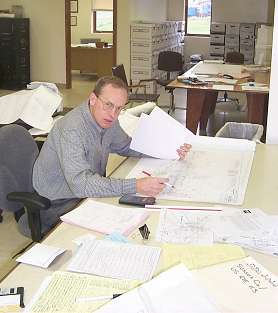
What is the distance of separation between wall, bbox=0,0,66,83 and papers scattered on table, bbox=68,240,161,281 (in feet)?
27.7

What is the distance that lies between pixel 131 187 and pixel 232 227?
482mm

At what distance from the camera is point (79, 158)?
216 cm

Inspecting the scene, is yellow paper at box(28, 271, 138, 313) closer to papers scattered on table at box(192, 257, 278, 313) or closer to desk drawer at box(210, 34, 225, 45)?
papers scattered on table at box(192, 257, 278, 313)

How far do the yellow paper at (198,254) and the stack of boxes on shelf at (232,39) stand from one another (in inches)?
400

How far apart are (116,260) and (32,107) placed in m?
2.52

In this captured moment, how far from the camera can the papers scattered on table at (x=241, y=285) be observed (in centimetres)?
127

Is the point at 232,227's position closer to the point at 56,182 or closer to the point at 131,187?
the point at 131,187

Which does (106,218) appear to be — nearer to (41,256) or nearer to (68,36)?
(41,256)

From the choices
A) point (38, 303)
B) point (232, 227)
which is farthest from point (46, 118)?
point (38, 303)

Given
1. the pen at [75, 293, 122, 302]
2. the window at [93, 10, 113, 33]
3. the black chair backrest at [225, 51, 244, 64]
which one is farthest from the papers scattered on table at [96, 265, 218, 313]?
the window at [93, 10, 113, 33]

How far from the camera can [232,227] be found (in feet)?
5.64

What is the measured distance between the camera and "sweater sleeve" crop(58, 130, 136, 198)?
2.04 m

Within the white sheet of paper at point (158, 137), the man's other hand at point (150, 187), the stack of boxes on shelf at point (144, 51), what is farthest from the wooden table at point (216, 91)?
the man's other hand at point (150, 187)

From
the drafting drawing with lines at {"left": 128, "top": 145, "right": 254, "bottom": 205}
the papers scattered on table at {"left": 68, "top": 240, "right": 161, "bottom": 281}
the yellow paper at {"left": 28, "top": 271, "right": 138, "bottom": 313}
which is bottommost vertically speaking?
the yellow paper at {"left": 28, "top": 271, "right": 138, "bottom": 313}
